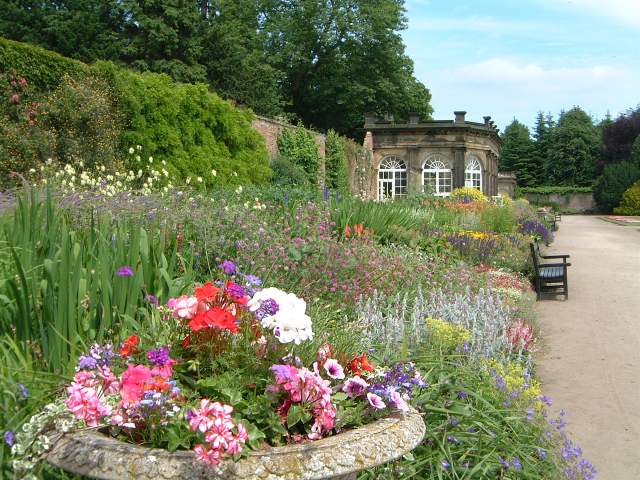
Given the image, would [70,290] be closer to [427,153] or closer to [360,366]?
[360,366]

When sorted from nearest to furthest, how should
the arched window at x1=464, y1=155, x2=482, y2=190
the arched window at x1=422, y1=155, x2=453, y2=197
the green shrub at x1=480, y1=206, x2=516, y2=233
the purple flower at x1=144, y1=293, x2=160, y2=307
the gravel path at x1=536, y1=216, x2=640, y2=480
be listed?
the purple flower at x1=144, y1=293, x2=160, y2=307
the gravel path at x1=536, y1=216, x2=640, y2=480
the green shrub at x1=480, y1=206, x2=516, y2=233
the arched window at x1=422, y1=155, x2=453, y2=197
the arched window at x1=464, y1=155, x2=482, y2=190

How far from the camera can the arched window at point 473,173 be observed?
3625cm

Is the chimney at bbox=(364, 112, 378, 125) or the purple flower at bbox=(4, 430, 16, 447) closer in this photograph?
the purple flower at bbox=(4, 430, 16, 447)

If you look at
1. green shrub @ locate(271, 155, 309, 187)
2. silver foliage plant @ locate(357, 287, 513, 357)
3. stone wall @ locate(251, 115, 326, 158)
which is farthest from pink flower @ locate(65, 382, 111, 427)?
stone wall @ locate(251, 115, 326, 158)

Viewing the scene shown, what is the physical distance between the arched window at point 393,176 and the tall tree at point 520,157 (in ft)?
105

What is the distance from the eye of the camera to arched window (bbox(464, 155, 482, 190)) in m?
36.2

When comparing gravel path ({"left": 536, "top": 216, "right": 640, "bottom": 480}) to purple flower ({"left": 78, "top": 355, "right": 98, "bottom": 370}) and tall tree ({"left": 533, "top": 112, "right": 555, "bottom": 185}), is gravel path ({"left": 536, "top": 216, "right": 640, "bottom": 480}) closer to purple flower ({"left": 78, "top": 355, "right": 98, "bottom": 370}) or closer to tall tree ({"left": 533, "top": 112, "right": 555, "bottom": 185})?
purple flower ({"left": 78, "top": 355, "right": 98, "bottom": 370})

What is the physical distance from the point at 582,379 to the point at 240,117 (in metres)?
12.6

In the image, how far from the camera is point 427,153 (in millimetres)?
36062

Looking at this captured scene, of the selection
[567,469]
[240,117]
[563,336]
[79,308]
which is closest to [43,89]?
[240,117]

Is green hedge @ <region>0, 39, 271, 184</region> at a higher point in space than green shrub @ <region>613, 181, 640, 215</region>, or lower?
higher

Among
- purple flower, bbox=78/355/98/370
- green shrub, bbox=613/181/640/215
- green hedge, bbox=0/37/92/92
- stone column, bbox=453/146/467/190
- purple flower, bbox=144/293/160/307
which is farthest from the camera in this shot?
green shrub, bbox=613/181/640/215

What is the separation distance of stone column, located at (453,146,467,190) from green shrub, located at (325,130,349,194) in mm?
11627

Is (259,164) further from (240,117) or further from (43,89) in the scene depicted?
(43,89)
